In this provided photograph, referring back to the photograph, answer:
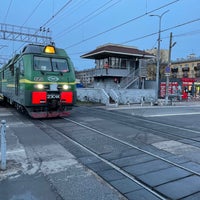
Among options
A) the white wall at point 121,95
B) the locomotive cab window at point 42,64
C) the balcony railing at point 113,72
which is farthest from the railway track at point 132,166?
the balcony railing at point 113,72

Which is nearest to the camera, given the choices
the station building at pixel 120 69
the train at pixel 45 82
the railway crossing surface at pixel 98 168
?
the railway crossing surface at pixel 98 168

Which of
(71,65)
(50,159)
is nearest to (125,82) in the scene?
(71,65)

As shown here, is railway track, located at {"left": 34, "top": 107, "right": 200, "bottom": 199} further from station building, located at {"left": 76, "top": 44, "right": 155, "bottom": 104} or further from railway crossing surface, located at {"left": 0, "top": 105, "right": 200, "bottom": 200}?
station building, located at {"left": 76, "top": 44, "right": 155, "bottom": 104}

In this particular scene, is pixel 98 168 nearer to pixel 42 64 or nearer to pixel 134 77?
pixel 42 64

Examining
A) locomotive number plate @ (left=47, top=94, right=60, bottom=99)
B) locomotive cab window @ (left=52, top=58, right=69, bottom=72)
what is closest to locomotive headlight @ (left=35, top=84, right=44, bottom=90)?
locomotive number plate @ (left=47, top=94, right=60, bottom=99)

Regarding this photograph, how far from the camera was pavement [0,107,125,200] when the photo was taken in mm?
3828

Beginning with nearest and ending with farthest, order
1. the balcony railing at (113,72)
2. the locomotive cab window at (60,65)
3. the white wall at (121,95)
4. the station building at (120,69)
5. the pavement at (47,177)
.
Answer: the pavement at (47,177) → the locomotive cab window at (60,65) → the white wall at (121,95) → the station building at (120,69) → the balcony railing at (113,72)

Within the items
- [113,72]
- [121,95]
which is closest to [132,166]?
[121,95]

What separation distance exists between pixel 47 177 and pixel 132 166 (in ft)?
6.20

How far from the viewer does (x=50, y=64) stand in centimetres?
1141

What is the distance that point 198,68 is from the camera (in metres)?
80.1

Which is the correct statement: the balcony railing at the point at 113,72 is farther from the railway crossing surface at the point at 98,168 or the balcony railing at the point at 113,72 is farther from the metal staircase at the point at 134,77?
the railway crossing surface at the point at 98,168

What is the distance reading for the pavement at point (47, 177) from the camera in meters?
3.83

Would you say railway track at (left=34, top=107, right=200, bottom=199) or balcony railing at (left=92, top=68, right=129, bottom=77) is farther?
balcony railing at (left=92, top=68, right=129, bottom=77)
